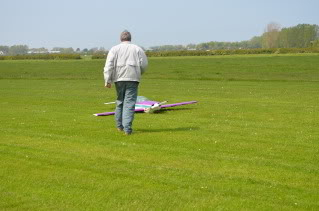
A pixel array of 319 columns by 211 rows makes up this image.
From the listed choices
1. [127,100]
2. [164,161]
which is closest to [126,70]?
[127,100]

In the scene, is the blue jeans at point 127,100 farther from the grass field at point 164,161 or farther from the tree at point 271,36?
the tree at point 271,36

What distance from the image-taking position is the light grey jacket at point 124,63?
396 inches

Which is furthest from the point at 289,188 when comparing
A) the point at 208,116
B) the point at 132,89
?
the point at 208,116

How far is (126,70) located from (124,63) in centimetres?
15

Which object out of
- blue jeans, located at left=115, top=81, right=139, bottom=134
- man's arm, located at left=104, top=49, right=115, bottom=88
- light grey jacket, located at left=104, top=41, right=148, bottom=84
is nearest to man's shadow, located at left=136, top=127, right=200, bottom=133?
blue jeans, located at left=115, top=81, right=139, bottom=134

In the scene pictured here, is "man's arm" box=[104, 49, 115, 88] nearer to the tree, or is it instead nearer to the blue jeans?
the blue jeans

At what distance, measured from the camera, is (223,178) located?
260 inches

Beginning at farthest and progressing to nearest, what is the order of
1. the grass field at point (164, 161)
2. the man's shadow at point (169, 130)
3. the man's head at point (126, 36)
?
1. the man's shadow at point (169, 130)
2. the man's head at point (126, 36)
3. the grass field at point (164, 161)

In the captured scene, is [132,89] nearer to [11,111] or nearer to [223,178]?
[223,178]

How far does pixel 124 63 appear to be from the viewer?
1008 cm

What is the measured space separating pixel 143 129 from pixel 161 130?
44 centimetres

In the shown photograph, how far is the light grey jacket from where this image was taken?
10.1 metres

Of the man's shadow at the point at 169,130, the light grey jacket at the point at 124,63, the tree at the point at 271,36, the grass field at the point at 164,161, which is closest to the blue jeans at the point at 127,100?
the light grey jacket at the point at 124,63

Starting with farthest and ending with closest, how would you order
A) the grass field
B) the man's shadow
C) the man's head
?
the man's shadow < the man's head < the grass field
